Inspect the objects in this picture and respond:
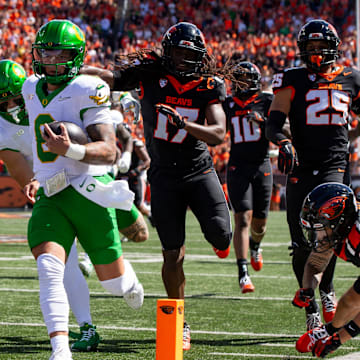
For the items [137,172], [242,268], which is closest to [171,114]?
[242,268]

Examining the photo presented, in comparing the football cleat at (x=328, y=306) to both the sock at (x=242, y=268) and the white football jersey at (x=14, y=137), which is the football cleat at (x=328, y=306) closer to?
the sock at (x=242, y=268)

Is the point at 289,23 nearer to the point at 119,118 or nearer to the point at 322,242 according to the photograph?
the point at 119,118

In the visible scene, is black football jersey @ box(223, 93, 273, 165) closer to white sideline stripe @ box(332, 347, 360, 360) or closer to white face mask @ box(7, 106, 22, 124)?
white face mask @ box(7, 106, 22, 124)

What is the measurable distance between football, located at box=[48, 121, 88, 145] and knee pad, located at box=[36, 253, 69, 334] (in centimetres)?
56

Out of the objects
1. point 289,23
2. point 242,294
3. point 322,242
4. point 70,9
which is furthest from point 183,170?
point 289,23

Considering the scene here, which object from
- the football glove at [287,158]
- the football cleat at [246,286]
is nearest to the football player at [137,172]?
the football cleat at [246,286]

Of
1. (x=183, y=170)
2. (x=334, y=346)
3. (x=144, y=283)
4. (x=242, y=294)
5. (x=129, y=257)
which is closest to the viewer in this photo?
Result: (x=334, y=346)

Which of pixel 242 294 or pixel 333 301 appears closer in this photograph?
pixel 333 301

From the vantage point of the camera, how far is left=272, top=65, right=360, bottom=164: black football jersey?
16.4 feet

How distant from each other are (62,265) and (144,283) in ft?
11.7

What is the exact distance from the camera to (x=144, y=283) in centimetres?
740

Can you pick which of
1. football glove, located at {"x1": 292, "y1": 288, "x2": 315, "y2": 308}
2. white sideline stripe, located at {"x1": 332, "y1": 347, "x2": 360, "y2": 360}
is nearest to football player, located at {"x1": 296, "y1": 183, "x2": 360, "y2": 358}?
white sideline stripe, located at {"x1": 332, "y1": 347, "x2": 360, "y2": 360}

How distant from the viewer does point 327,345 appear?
3.64 metres

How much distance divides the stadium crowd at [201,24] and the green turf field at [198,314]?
12077mm
